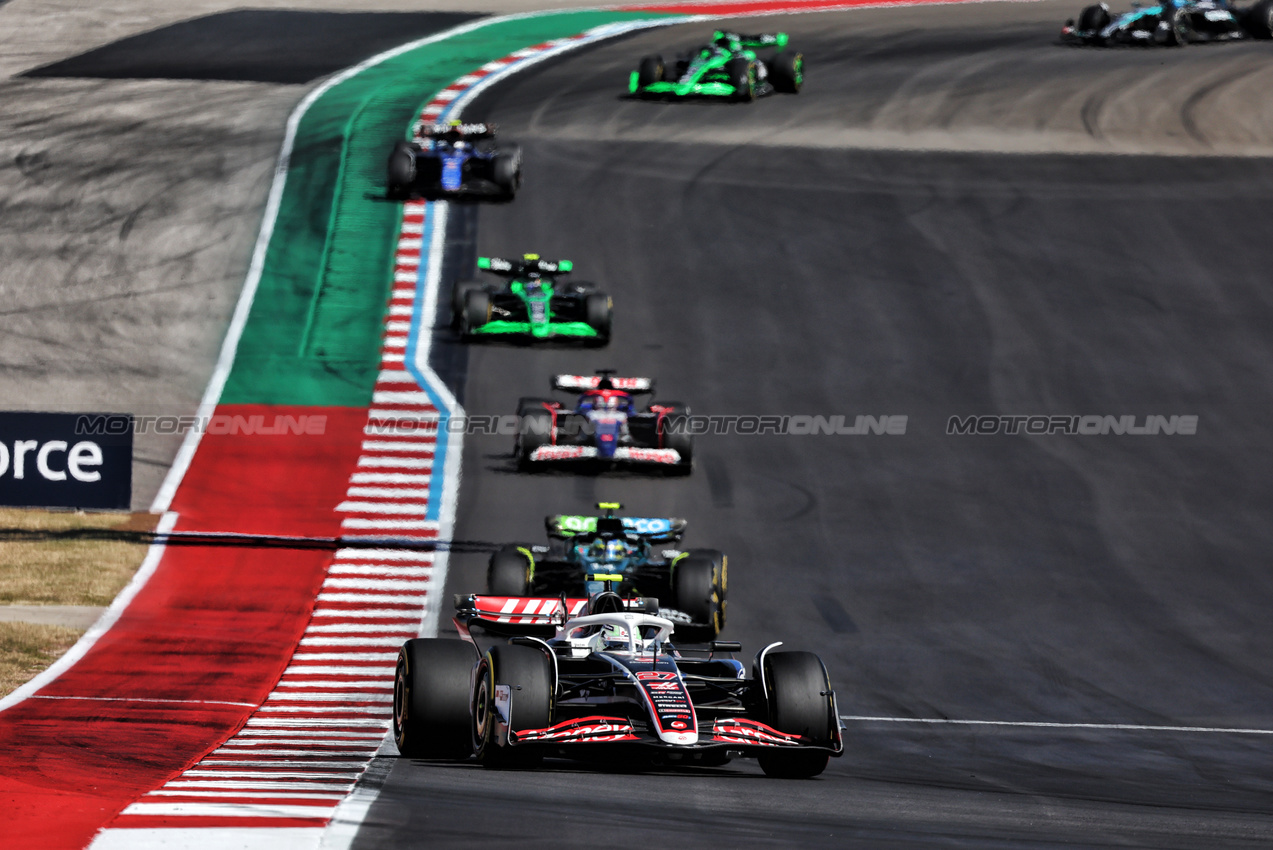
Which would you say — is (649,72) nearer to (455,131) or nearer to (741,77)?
(741,77)

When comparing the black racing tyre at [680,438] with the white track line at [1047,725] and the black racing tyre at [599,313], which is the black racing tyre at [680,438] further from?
the white track line at [1047,725]

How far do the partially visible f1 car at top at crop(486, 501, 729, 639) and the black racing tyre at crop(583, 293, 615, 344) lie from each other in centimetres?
963

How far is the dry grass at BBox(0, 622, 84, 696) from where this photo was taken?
17000 millimetres

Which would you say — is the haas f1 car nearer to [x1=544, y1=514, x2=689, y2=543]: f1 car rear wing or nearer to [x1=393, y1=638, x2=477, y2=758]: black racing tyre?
[x1=393, y1=638, x2=477, y2=758]: black racing tyre

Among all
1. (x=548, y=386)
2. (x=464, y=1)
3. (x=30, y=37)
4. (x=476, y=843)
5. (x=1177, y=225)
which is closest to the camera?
(x=476, y=843)

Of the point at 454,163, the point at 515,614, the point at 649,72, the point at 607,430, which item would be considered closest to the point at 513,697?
the point at 515,614

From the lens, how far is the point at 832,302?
101 feet

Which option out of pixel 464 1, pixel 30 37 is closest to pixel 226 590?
pixel 30 37

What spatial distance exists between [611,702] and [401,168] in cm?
2242

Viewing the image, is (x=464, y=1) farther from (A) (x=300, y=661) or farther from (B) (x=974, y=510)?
(A) (x=300, y=661)

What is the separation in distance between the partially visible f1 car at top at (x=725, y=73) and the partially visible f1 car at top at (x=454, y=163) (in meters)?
7.11

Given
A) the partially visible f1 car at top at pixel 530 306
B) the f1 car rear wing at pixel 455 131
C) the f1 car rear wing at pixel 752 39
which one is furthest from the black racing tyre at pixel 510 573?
the f1 car rear wing at pixel 752 39

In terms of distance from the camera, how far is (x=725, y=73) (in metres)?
40.8

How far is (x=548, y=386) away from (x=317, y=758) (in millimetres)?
14204
